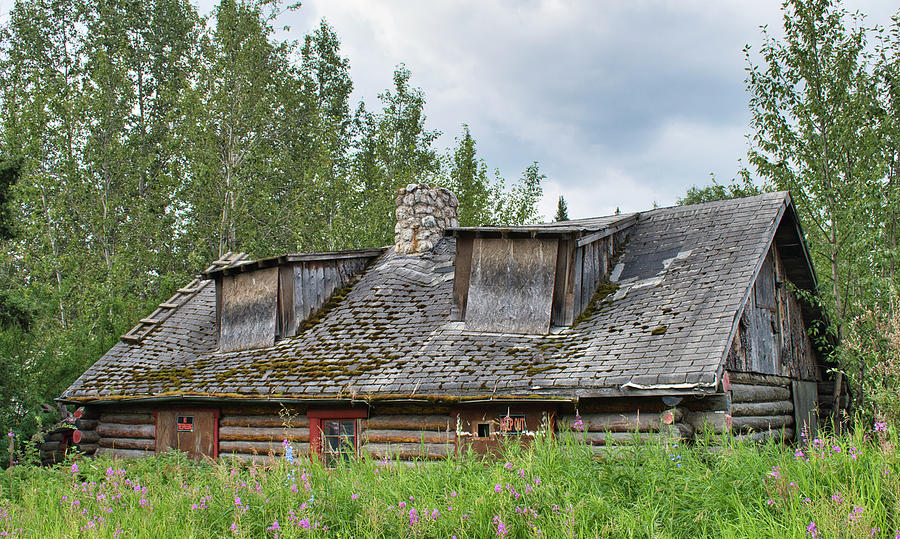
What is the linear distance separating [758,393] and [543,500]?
7.46 metres

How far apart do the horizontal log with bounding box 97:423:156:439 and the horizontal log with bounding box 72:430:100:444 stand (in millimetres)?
149

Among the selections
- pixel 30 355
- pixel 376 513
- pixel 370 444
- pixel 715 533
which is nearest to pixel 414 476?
pixel 376 513

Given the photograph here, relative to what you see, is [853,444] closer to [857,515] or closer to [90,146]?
[857,515]

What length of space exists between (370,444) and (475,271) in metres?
3.55

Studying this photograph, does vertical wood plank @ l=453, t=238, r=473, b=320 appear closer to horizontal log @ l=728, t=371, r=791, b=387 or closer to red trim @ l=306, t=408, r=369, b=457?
red trim @ l=306, t=408, r=369, b=457

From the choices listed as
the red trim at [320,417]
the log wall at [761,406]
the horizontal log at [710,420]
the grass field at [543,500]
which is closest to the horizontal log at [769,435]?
the log wall at [761,406]

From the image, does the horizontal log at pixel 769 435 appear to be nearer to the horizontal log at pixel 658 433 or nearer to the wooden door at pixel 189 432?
the horizontal log at pixel 658 433

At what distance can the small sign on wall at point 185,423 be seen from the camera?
1476 centimetres

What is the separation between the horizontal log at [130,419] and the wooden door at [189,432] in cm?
42

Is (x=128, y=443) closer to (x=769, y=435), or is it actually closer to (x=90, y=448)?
(x=90, y=448)

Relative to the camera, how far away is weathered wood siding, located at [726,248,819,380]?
12.4 meters

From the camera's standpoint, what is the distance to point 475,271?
13977mm

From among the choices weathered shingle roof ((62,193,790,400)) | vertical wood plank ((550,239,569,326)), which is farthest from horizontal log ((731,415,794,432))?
vertical wood plank ((550,239,569,326))

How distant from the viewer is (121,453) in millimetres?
15898
